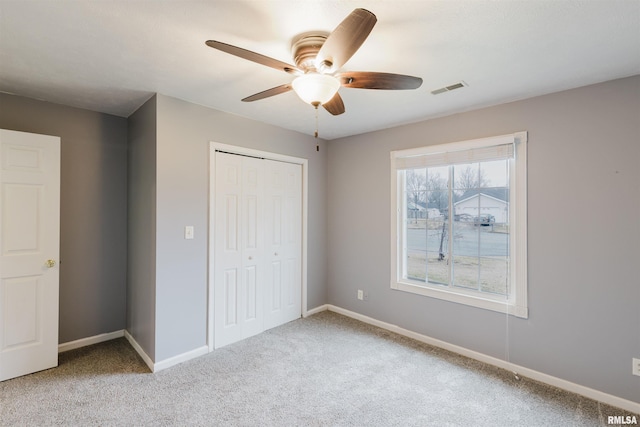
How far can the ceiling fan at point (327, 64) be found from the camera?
1.26m

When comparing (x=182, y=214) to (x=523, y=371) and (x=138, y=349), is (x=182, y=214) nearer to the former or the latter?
(x=138, y=349)

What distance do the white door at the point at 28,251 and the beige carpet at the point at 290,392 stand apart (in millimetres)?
220

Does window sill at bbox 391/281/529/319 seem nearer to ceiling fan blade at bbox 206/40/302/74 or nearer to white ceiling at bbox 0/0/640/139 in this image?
white ceiling at bbox 0/0/640/139

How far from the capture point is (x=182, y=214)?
2.74 metres

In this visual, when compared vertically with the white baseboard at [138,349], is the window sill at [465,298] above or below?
above

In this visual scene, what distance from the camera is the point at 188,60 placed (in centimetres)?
202

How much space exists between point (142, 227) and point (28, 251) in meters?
0.86

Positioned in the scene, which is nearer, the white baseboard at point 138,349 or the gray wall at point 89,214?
the white baseboard at point 138,349

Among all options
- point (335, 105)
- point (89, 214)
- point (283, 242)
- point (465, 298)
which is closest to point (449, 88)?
point (335, 105)

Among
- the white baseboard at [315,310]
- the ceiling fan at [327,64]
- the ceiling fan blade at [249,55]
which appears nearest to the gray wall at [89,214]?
the white baseboard at [315,310]

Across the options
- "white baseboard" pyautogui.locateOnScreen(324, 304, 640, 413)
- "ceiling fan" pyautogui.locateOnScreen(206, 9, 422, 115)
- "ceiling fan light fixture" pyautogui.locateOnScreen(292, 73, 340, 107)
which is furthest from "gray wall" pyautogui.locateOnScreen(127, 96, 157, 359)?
"white baseboard" pyautogui.locateOnScreen(324, 304, 640, 413)

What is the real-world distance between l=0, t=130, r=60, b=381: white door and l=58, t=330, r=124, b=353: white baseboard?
0.35 m

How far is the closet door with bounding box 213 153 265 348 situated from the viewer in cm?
303

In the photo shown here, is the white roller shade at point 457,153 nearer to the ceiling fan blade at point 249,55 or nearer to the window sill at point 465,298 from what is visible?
the window sill at point 465,298
